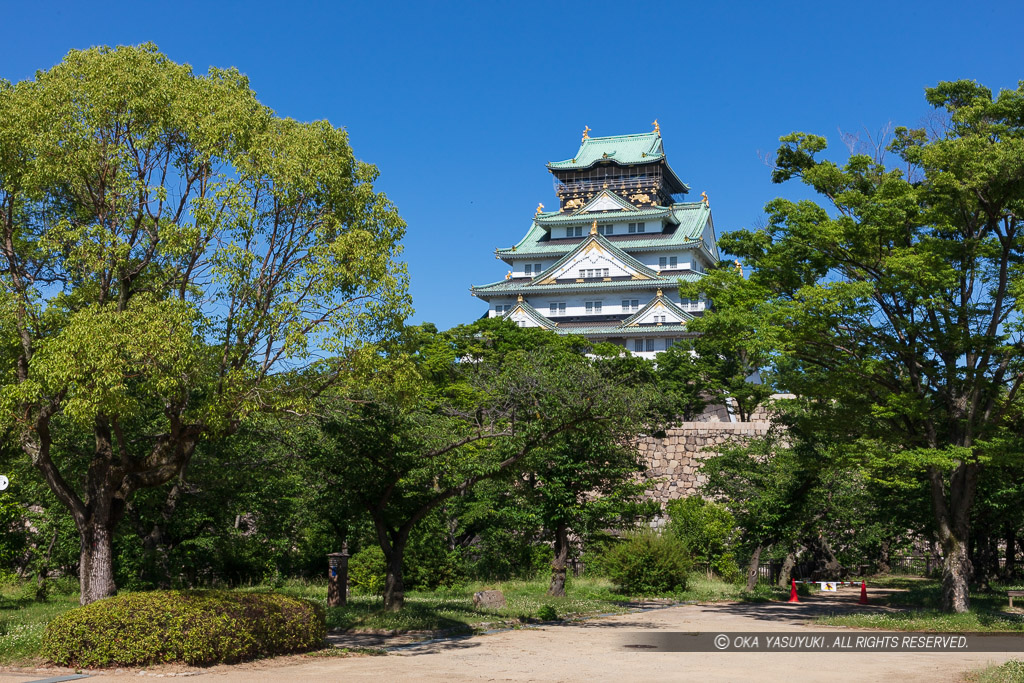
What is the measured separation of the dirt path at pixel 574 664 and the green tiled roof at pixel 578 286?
43066 millimetres

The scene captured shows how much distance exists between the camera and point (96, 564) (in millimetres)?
11992

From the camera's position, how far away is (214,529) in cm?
2138

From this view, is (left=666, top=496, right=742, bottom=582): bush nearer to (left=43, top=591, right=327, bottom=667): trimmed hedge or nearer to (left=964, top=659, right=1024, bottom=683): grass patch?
(left=964, top=659, right=1024, bottom=683): grass patch

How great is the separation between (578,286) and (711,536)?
103 feet

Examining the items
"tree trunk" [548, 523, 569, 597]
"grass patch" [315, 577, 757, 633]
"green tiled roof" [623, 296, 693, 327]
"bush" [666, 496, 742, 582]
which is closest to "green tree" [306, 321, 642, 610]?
"grass patch" [315, 577, 757, 633]

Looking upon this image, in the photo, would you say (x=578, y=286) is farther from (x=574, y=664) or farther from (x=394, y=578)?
(x=574, y=664)

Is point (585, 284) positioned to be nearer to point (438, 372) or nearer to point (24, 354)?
point (438, 372)

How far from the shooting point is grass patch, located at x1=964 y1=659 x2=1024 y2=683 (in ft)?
30.1

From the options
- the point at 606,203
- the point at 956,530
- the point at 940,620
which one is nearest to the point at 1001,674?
the point at 940,620

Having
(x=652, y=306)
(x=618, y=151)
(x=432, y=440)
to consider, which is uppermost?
(x=618, y=151)

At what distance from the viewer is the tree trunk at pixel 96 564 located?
11898mm

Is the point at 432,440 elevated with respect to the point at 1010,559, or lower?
elevated

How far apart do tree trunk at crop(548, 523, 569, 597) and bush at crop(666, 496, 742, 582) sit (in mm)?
7657

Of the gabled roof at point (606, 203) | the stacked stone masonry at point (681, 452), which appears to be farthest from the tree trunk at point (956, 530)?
the gabled roof at point (606, 203)
